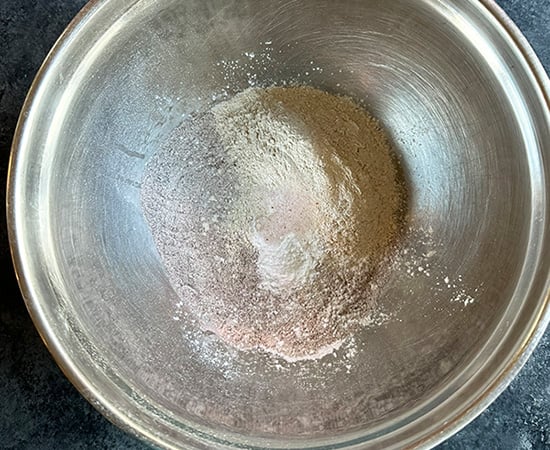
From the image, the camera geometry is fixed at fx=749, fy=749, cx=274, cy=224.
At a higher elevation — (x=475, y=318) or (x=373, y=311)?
(x=475, y=318)

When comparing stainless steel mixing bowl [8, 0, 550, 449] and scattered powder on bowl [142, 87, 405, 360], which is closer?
stainless steel mixing bowl [8, 0, 550, 449]

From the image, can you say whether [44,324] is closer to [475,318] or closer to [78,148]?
[78,148]

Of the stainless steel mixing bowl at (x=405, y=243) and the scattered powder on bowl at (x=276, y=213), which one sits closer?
the stainless steel mixing bowl at (x=405, y=243)

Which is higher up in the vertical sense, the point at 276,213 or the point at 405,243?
the point at 405,243

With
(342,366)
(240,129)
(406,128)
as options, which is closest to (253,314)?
(342,366)
